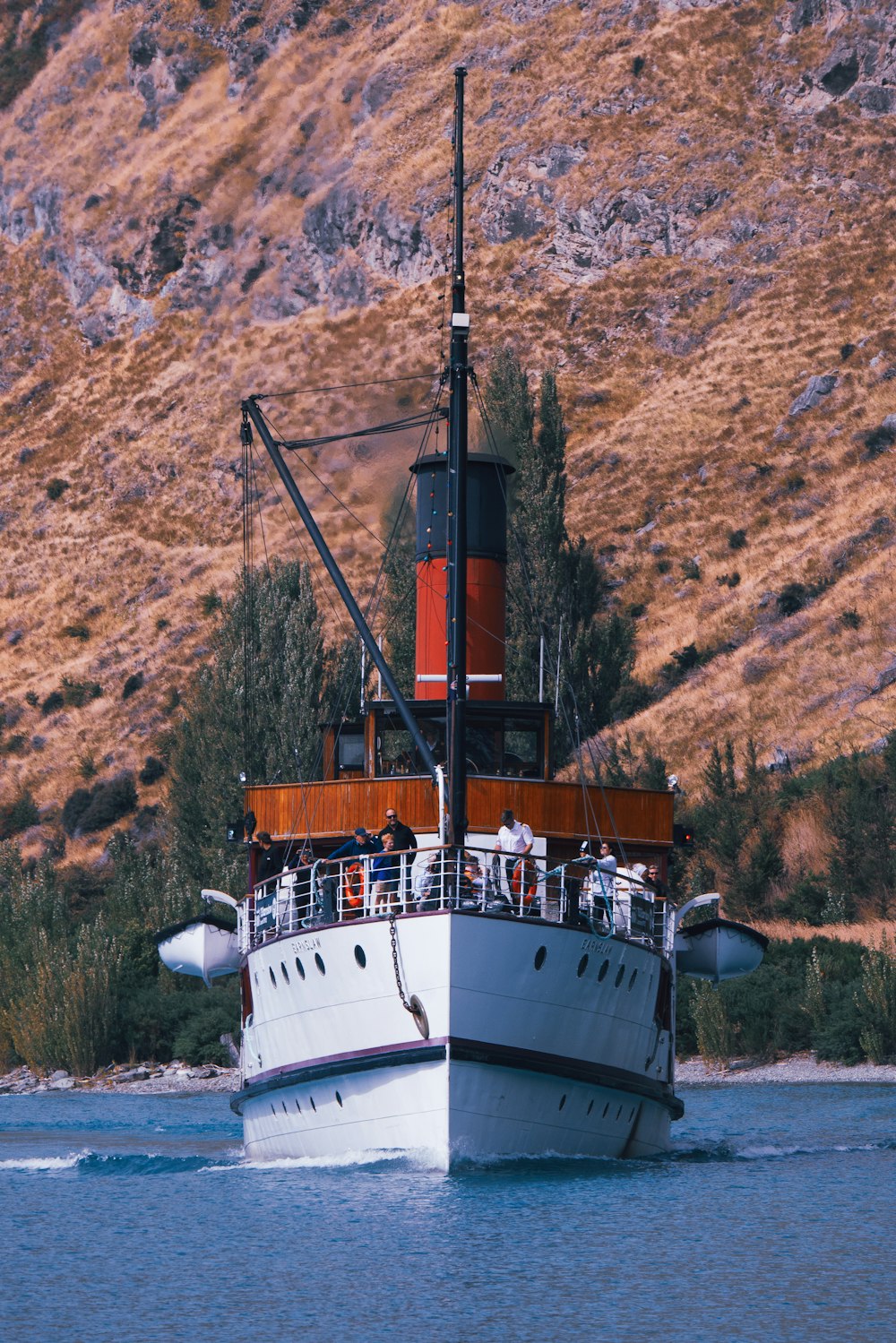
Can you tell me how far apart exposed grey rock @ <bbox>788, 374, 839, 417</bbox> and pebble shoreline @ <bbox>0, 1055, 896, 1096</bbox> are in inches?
2208

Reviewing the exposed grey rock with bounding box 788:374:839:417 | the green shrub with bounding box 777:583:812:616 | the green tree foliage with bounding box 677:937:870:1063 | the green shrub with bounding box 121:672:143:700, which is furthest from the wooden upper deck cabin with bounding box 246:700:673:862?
the green shrub with bounding box 121:672:143:700

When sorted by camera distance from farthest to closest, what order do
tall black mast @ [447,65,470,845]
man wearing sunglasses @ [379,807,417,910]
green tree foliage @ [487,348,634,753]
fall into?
green tree foliage @ [487,348,634,753], tall black mast @ [447,65,470,845], man wearing sunglasses @ [379,807,417,910]

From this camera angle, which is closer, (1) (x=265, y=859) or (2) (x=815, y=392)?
(1) (x=265, y=859)

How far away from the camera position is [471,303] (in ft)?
378

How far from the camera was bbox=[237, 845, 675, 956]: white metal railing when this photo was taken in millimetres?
23359

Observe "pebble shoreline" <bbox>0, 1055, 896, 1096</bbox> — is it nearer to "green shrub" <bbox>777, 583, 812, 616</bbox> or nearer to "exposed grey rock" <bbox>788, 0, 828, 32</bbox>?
"green shrub" <bbox>777, 583, 812, 616</bbox>

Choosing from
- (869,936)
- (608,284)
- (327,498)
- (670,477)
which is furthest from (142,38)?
(869,936)

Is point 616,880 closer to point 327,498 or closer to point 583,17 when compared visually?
point 327,498

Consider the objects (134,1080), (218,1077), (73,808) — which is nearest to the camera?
(134,1080)

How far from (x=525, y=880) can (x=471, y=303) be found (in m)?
93.7

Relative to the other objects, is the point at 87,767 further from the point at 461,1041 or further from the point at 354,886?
the point at 461,1041

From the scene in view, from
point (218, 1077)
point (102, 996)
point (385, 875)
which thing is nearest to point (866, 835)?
point (218, 1077)

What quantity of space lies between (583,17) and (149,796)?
6843cm

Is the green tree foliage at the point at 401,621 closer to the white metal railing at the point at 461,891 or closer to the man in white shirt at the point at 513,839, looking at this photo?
the white metal railing at the point at 461,891
